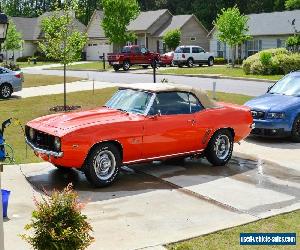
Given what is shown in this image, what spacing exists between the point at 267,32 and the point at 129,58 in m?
15.5

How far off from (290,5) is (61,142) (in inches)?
2282

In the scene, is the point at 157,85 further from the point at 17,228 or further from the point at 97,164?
the point at 17,228

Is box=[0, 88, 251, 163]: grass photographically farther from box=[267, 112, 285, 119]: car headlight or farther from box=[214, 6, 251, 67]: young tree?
box=[214, 6, 251, 67]: young tree

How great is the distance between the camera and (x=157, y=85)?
942cm

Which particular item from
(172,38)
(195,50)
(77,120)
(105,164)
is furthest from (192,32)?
(105,164)

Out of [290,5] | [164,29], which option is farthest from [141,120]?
[290,5]

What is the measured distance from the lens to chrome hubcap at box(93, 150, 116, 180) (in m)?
8.30

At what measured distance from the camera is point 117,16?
49375 mm

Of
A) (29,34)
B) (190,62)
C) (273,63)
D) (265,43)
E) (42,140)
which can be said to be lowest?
(42,140)

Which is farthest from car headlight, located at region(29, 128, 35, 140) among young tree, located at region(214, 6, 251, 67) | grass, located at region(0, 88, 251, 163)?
young tree, located at region(214, 6, 251, 67)

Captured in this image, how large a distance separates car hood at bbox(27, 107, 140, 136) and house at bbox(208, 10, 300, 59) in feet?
133

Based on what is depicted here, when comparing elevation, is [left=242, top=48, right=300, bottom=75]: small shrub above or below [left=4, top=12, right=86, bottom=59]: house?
below

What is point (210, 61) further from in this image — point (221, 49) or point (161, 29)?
point (161, 29)

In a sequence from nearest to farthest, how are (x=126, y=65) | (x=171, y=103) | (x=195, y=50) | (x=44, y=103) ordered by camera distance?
(x=171, y=103) → (x=44, y=103) → (x=126, y=65) → (x=195, y=50)
